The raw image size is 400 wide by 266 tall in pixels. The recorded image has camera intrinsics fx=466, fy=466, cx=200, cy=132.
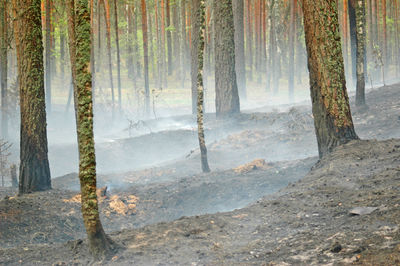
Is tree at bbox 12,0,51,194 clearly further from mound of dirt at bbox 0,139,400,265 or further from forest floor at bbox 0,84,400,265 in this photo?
mound of dirt at bbox 0,139,400,265

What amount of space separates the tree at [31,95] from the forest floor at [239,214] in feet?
1.82

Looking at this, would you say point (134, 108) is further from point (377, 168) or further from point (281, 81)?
point (377, 168)

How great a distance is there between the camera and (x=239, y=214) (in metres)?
7.11

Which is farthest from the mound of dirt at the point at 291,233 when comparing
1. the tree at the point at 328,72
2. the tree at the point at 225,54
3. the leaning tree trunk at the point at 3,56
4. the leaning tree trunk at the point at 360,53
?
the leaning tree trunk at the point at 3,56

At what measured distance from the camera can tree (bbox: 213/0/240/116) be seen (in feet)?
57.8

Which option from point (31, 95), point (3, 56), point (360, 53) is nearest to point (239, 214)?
point (31, 95)

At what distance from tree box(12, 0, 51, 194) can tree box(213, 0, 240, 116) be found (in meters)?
9.35

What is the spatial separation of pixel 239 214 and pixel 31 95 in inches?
198

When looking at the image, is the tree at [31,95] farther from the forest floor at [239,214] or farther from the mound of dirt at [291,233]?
the mound of dirt at [291,233]

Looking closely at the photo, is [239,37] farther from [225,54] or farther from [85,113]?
[85,113]

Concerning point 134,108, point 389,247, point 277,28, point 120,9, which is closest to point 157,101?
point 134,108

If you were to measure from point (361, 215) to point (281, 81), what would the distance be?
1614 inches

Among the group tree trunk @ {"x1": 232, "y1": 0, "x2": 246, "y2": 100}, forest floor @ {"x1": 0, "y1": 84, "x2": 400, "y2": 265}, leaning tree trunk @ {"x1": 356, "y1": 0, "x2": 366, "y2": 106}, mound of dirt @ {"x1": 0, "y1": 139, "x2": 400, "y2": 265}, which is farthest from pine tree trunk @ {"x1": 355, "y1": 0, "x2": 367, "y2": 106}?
tree trunk @ {"x1": 232, "y1": 0, "x2": 246, "y2": 100}

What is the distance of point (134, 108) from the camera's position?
33.1m
